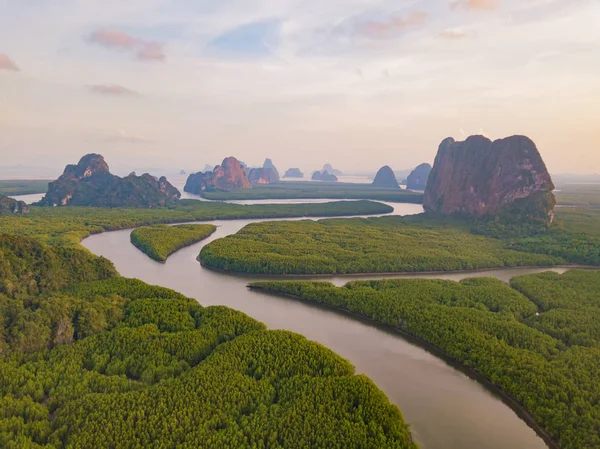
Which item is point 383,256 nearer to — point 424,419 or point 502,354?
point 502,354

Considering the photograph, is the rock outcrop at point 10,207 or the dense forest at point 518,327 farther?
the rock outcrop at point 10,207

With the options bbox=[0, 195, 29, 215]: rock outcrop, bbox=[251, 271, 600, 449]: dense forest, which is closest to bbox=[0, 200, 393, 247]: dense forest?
bbox=[0, 195, 29, 215]: rock outcrop

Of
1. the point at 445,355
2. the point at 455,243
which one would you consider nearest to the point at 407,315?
the point at 445,355

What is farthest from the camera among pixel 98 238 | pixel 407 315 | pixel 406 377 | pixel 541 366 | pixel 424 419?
pixel 98 238

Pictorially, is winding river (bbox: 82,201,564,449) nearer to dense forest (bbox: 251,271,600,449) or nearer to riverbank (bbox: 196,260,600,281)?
riverbank (bbox: 196,260,600,281)

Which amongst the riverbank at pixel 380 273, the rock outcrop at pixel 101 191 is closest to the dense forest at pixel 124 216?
the rock outcrop at pixel 101 191

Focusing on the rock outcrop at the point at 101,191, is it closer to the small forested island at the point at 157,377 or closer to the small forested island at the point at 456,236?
the small forested island at the point at 456,236
